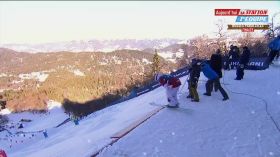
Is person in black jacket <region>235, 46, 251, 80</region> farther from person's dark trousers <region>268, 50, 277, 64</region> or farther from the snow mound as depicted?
the snow mound

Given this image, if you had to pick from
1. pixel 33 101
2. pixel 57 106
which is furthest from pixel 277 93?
pixel 33 101

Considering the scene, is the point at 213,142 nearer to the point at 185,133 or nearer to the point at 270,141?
the point at 185,133

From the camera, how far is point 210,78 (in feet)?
53.9

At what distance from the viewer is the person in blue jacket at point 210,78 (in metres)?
16.3

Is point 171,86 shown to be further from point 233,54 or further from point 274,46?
point 274,46

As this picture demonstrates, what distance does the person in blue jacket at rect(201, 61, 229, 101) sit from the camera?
1633 cm

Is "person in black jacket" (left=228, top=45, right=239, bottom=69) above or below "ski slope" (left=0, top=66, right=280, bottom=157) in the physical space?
above

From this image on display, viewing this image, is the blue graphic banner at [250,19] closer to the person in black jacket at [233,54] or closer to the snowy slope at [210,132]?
the person in black jacket at [233,54]

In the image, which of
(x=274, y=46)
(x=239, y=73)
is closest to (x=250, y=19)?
(x=274, y=46)

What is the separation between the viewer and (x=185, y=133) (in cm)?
1346

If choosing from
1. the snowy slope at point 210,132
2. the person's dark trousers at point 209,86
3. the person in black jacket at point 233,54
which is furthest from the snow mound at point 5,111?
the person's dark trousers at point 209,86

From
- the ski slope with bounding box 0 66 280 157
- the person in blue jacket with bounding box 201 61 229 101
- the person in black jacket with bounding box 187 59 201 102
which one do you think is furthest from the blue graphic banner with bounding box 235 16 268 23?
the person in black jacket with bounding box 187 59 201 102

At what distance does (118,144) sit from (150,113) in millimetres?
3169
